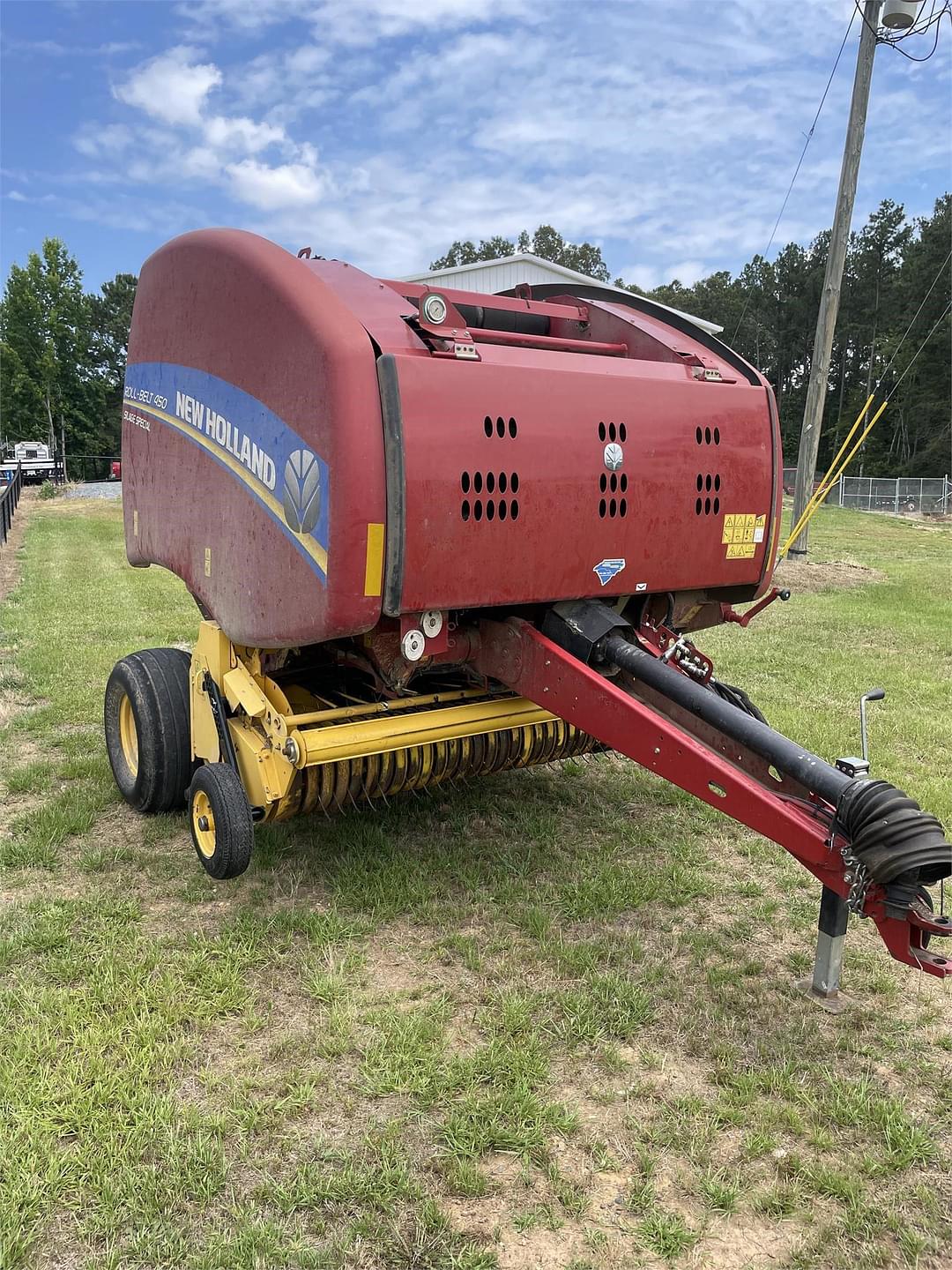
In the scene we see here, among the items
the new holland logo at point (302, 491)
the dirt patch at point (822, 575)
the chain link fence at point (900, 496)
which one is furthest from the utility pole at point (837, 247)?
the chain link fence at point (900, 496)

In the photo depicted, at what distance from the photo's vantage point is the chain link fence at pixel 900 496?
30.7 m

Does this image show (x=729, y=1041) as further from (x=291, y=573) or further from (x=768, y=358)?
(x=768, y=358)

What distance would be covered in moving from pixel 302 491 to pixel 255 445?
0.36 metres

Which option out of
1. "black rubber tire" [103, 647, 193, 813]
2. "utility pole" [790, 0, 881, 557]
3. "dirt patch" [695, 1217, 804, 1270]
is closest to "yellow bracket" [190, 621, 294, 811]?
"black rubber tire" [103, 647, 193, 813]

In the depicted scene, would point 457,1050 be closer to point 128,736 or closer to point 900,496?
point 128,736

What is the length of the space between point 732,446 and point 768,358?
59458 millimetres

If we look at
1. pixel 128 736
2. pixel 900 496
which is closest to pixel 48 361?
pixel 900 496

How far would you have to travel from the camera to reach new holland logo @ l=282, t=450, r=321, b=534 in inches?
110

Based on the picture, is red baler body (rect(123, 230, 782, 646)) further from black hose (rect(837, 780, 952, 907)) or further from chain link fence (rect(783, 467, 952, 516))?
chain link fence (rect(783, 467, 952, 516))

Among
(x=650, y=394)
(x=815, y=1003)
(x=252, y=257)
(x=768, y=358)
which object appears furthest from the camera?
(x=768, y=358)

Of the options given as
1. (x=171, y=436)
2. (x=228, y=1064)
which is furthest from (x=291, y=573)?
(x=228, y=1064)

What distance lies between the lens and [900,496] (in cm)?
3334

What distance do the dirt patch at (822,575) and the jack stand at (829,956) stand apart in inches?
339

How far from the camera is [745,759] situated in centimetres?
288
